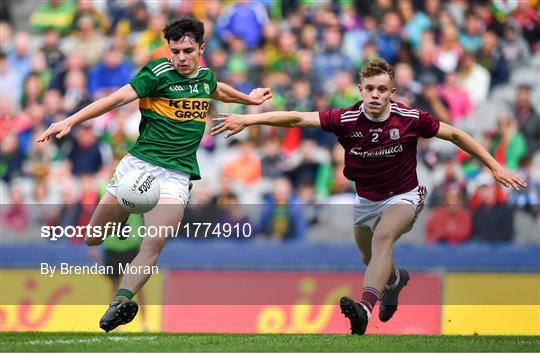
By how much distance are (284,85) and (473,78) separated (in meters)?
2.54

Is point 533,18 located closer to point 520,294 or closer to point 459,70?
point 459,70

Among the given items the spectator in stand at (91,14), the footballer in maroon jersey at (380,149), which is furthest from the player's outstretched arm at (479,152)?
the spectator in stand at (91,14)

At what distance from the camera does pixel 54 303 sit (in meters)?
12.9

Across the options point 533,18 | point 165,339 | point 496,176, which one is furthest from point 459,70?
point 165,339

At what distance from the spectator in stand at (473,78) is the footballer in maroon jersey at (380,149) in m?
6.82

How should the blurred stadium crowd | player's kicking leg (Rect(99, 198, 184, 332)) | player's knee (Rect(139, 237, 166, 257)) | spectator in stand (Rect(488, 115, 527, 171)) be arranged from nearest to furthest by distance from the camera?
1. player's kicking leg (Rect(99, 198, 184, 332))
2. player's knee (Rect(139, 237, 166, 257))
3. the blurred stadium crowd
4. spectator in stand (Rect(488, 115, 527, 171))

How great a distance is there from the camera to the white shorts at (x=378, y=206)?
32.3 feet

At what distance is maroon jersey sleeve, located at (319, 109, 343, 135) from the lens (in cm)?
959

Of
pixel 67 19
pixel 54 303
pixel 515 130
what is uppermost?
pixel 67 19

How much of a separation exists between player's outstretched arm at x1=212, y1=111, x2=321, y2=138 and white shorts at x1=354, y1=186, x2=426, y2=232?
856 mm

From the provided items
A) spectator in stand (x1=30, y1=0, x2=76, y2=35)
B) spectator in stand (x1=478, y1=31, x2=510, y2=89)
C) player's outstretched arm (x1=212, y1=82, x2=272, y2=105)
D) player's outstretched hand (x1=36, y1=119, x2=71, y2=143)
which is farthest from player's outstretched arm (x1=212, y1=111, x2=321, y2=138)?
spectator in stand (x1=30, y1=0, x2=76, y2=35)

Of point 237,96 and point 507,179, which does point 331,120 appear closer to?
point 237,96

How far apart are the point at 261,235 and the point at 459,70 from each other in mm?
4746

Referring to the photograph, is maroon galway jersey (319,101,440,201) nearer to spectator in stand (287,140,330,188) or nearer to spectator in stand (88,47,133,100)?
spectator in stand (287,140,330,188)
